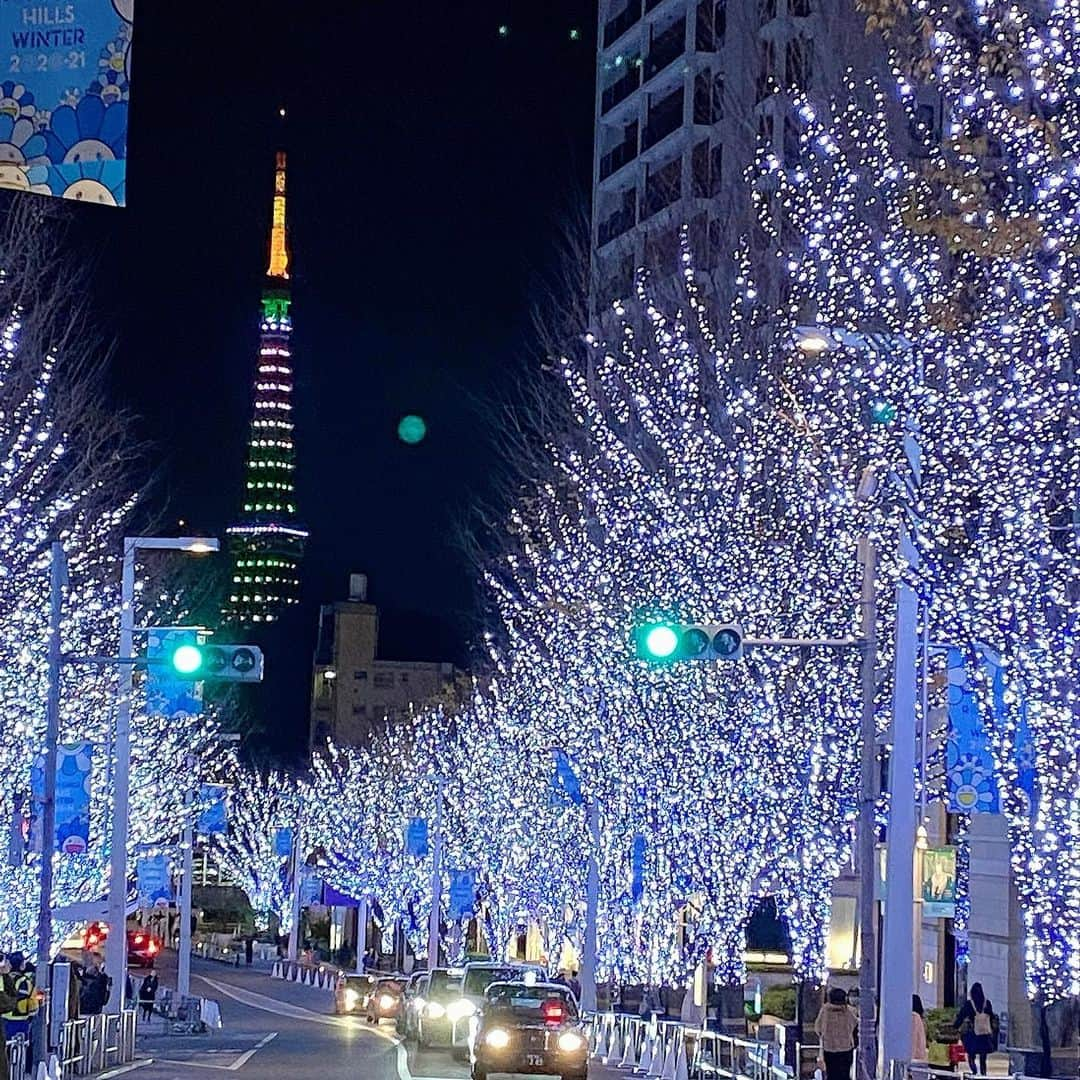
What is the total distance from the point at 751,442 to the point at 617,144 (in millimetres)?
46041

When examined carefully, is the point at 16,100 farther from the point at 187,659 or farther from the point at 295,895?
the point at 295,895

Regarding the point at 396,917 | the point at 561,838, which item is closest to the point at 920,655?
the point at 561,838

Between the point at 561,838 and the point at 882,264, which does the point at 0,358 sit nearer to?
the point at 882,264

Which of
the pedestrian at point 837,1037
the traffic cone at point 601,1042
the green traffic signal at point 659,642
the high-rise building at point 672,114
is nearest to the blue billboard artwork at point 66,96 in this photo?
the green traffic signal at point 659,642

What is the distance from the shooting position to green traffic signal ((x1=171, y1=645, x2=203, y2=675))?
23844 millimetres

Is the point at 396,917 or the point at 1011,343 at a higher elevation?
the point at 1011,343

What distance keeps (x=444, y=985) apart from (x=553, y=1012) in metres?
9.92

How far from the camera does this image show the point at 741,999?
4012 centimetres

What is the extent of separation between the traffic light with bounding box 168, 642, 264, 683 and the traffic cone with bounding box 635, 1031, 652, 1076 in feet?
38.0

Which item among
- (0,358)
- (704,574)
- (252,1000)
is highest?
(0,358)

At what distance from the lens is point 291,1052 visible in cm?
Answer: 3741

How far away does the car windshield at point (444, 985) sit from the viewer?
37.6 metres

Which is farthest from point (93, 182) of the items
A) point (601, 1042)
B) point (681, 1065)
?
point (601, 1042)

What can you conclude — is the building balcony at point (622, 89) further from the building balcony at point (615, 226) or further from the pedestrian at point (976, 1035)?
the pedestrian at point (976, 1035)
